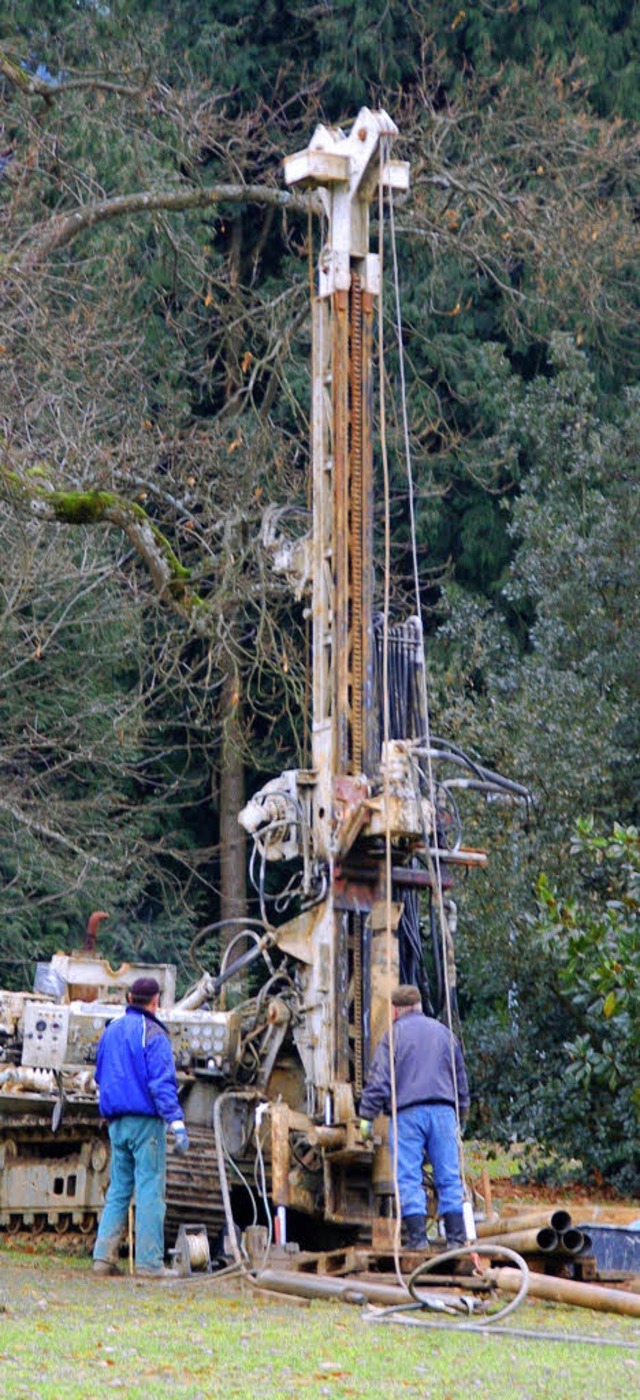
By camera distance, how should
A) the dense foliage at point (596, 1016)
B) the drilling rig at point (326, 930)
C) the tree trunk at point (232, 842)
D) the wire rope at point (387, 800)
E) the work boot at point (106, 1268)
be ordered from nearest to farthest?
the wire rope at point (387, 800) → the work boot at point (106, 1268) → the drilling rig at point (326, 930) → the dense foliage at point (596, 1016) → the tree trunk at point (232, 842)

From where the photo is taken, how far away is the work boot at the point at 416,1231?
12422mm

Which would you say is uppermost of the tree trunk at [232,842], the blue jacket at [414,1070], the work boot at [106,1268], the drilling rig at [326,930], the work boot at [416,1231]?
the tree trunk at [232,842]

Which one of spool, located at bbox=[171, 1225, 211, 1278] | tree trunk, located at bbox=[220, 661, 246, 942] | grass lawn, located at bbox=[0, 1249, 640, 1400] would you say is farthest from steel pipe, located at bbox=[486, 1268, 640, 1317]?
tree trunk, located at bbox=[220, 661, 246, 942]

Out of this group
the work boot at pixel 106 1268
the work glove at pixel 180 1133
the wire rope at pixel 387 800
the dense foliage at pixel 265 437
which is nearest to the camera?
the wire rope at pixel 387 800

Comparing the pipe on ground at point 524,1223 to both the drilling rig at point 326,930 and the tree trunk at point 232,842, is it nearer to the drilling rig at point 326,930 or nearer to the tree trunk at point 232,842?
the drilling rig at point 326,930

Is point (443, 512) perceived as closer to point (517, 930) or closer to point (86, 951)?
point (517, 930)

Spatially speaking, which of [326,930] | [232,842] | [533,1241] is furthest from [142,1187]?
[232,842]

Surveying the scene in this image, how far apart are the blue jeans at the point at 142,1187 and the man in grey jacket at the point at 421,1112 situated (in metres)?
1.33

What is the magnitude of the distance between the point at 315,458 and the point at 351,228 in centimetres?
155

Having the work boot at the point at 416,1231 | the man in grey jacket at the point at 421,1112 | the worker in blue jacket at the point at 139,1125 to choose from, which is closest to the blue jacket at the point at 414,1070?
the man in grey jacket at the point at 421,1112

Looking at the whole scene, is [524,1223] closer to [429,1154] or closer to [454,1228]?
[454,1228]

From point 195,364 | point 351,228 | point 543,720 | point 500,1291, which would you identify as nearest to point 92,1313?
point 500,1291

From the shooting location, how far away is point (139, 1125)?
13148 millimetres

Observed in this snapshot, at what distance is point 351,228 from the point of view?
49.6 ft
